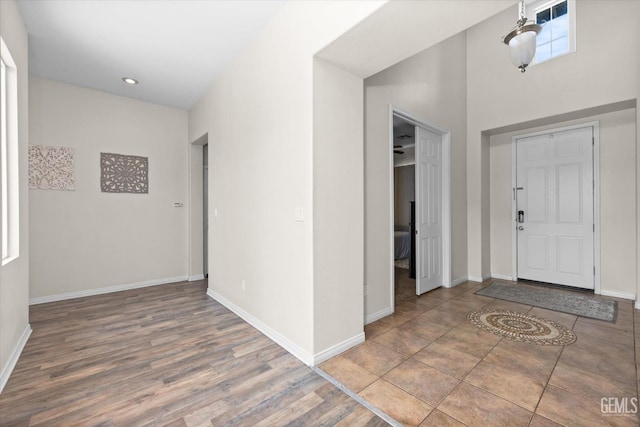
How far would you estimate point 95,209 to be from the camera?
409cm

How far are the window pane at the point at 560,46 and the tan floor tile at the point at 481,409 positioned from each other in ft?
15.4

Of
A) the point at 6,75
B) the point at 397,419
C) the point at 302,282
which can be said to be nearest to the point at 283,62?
the point at 302,282

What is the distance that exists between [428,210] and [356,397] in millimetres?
2857

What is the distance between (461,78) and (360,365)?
4.72m

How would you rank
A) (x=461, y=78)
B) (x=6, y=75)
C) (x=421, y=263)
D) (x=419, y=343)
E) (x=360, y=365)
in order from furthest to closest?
(x=461, y=78)
(x=421, y=263)
(x=419, y=343)
(x=6, y=75)
(x=360, y=365)

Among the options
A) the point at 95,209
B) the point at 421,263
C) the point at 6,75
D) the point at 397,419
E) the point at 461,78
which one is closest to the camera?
the point at 397,419

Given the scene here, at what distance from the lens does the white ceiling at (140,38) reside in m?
2.45

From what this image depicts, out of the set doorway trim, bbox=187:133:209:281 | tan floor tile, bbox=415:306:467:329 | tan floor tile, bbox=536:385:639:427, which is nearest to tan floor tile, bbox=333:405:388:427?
tan floor tile, bbox=536:385:639:427

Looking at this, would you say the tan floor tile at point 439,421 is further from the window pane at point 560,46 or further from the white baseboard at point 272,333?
the window pane at point 560,46

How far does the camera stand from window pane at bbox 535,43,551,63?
4.11m

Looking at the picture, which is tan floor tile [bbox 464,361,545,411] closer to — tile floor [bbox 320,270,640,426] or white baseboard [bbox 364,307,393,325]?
tile floor [bbox 320,270,640,426]

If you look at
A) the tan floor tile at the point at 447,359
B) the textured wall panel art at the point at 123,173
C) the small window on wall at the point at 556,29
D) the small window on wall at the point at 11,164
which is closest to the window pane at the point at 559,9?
the small window on wall at the point at 556,29

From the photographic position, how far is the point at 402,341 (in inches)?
100

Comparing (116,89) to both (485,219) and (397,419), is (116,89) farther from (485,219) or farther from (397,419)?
(485,219)
